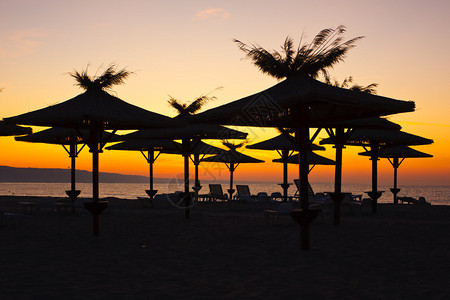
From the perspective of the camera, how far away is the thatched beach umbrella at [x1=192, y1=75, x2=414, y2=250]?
27.0ft

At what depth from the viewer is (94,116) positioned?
10.1 metres

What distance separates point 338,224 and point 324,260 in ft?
17.3

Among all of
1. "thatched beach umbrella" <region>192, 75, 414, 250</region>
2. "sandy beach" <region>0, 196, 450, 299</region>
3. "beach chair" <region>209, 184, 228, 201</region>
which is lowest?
"sandy beach" <region>0, 196, 450, 299</region>

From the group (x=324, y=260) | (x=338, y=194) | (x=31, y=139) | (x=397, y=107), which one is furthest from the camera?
(x=31, y=139)

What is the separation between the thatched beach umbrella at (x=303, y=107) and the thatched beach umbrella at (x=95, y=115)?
1.53 meters

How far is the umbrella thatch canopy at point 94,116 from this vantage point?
10266 millimetres

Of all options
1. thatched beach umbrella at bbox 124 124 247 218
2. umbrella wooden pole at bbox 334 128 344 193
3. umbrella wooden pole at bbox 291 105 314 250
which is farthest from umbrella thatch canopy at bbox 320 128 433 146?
umbrella wooden pole at bbox 291 105 314 250

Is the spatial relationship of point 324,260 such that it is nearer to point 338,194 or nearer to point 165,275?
point 165,275

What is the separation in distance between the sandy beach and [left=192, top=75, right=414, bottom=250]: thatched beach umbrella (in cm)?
138

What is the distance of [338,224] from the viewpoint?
1304 cm

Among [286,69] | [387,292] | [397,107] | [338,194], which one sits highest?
[286,69]

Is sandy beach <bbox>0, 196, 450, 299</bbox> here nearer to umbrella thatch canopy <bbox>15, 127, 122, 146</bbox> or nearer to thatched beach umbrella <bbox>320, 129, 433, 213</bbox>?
umbrella thatch canopy <bbox>15, 127, 122, 146</bbox>

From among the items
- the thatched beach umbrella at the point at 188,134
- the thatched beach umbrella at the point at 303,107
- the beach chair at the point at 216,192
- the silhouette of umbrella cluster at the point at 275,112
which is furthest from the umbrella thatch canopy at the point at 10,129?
the beach chair at the point at 216,192

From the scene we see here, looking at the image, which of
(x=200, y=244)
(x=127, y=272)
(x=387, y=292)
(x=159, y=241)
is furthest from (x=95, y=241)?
(x=387, y=292)
